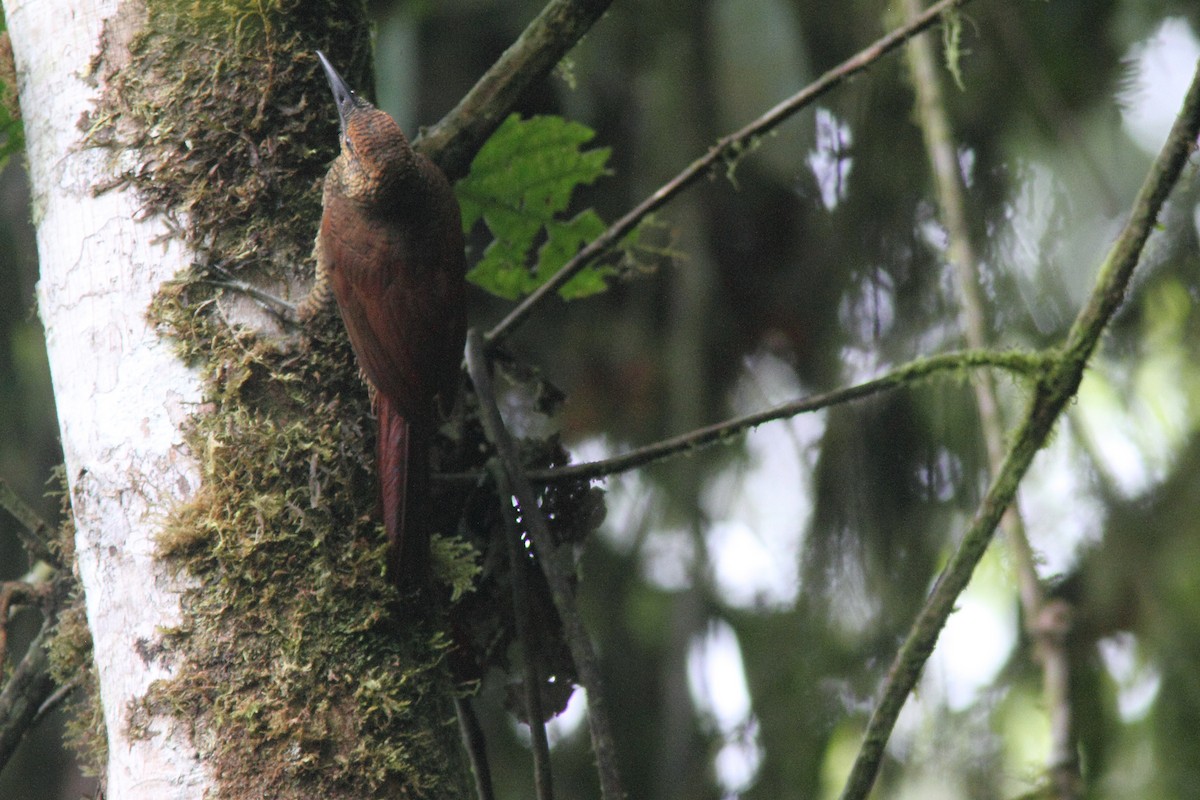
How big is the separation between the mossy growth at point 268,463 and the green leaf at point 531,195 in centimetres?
40

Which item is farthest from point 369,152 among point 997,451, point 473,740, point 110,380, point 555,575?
point 997,451

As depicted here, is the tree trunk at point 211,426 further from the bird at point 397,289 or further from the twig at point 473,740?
the twig at point 473,740

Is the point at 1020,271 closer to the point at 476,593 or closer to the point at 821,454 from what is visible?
the point at 821,454

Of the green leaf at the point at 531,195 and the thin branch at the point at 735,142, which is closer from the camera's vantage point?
the thin branch at the point at 735,142

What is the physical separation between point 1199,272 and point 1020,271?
419mm

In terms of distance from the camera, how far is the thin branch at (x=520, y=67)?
1.57 meters

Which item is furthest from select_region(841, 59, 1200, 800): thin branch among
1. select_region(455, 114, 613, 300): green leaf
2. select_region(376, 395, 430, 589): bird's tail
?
select_region(455, 114, 613, 300): green leaf

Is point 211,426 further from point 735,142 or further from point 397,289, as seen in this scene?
point 735,142

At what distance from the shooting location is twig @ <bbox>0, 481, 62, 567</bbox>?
5.78 feet

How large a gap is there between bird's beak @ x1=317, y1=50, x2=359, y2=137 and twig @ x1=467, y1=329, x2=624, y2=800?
1.35 ft

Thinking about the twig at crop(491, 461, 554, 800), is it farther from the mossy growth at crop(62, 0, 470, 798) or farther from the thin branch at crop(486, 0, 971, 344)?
the thin branch at crop(486, 0, 971, 344)

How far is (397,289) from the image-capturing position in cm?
180

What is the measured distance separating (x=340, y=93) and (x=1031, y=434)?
43.0 inches

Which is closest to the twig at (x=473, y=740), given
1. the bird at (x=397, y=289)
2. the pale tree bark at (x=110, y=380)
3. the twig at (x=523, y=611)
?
the twig at (x=523, y=611)
